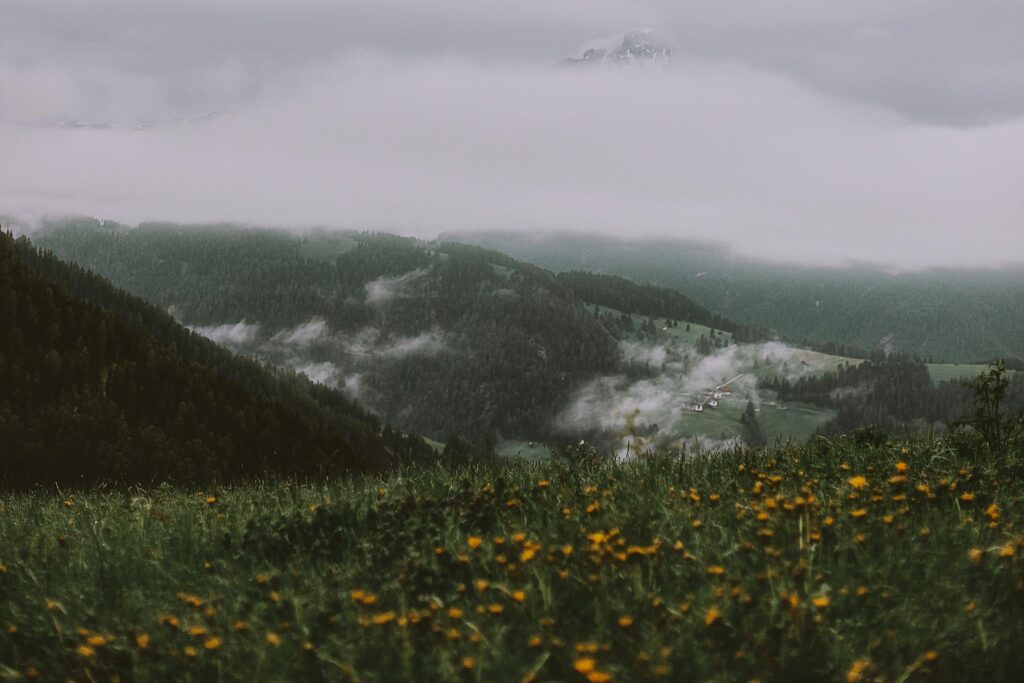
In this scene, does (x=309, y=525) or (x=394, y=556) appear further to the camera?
(x=309, y=525)

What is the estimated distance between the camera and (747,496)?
21.2 feet

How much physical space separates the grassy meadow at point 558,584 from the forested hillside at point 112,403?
115094mm

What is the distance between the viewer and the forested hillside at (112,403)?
420ft

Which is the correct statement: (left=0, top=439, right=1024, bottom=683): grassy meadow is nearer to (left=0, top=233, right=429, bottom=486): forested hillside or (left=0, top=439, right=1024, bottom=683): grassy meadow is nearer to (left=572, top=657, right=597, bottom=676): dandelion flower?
(left=572, top=657, right=597, bottom=676): dandelion flower

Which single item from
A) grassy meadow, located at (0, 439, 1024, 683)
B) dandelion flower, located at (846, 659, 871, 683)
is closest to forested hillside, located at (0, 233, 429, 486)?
grassy meadow, located at (0, 439, 1024, 683)

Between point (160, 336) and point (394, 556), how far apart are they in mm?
190142

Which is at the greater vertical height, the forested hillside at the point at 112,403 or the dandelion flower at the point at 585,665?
the dandelion flower at the point at 585,665

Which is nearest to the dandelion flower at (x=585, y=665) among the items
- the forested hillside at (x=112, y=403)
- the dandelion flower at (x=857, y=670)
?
the dandelion flower at (x=857, y=670)

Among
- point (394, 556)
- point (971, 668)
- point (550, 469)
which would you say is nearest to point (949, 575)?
point (971, 668)

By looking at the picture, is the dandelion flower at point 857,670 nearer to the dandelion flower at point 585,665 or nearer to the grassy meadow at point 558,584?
the grassy meadow at point 558,584

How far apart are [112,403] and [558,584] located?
152m

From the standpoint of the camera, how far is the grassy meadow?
4.17m

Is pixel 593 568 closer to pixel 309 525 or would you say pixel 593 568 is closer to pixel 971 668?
pixel 971 668

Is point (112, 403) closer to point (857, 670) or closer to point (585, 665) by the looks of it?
point (585, 665)
